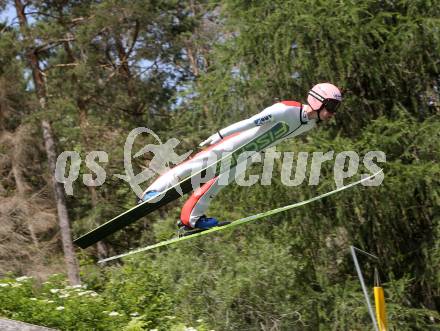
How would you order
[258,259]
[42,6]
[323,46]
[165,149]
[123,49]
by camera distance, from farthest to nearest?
[123,49] < [42,6] < [165,149] < [323,46] < [258,259]

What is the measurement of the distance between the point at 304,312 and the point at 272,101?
4.08 m

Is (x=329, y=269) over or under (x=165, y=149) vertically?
under

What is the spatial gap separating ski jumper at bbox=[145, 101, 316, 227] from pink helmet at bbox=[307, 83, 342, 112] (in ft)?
0.46

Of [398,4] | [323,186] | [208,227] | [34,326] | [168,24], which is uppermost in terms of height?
[168,24]

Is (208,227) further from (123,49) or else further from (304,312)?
(123,49)

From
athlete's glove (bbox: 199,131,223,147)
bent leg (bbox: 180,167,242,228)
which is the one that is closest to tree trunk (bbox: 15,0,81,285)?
bent leg (bbox: 180,167,242,228)

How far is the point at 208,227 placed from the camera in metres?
6.86

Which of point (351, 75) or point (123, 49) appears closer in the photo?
point (351, 75)

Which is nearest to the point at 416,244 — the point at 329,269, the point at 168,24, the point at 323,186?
the point at 329,269

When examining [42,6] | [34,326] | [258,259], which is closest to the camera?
[34,326]

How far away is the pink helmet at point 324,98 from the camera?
6309 mm

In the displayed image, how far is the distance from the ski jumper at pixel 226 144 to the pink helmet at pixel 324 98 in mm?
141

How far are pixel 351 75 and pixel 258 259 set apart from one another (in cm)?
421

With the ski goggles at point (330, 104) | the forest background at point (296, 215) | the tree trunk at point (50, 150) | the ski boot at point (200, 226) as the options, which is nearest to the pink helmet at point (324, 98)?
the ski goggles at point (330, 104)
